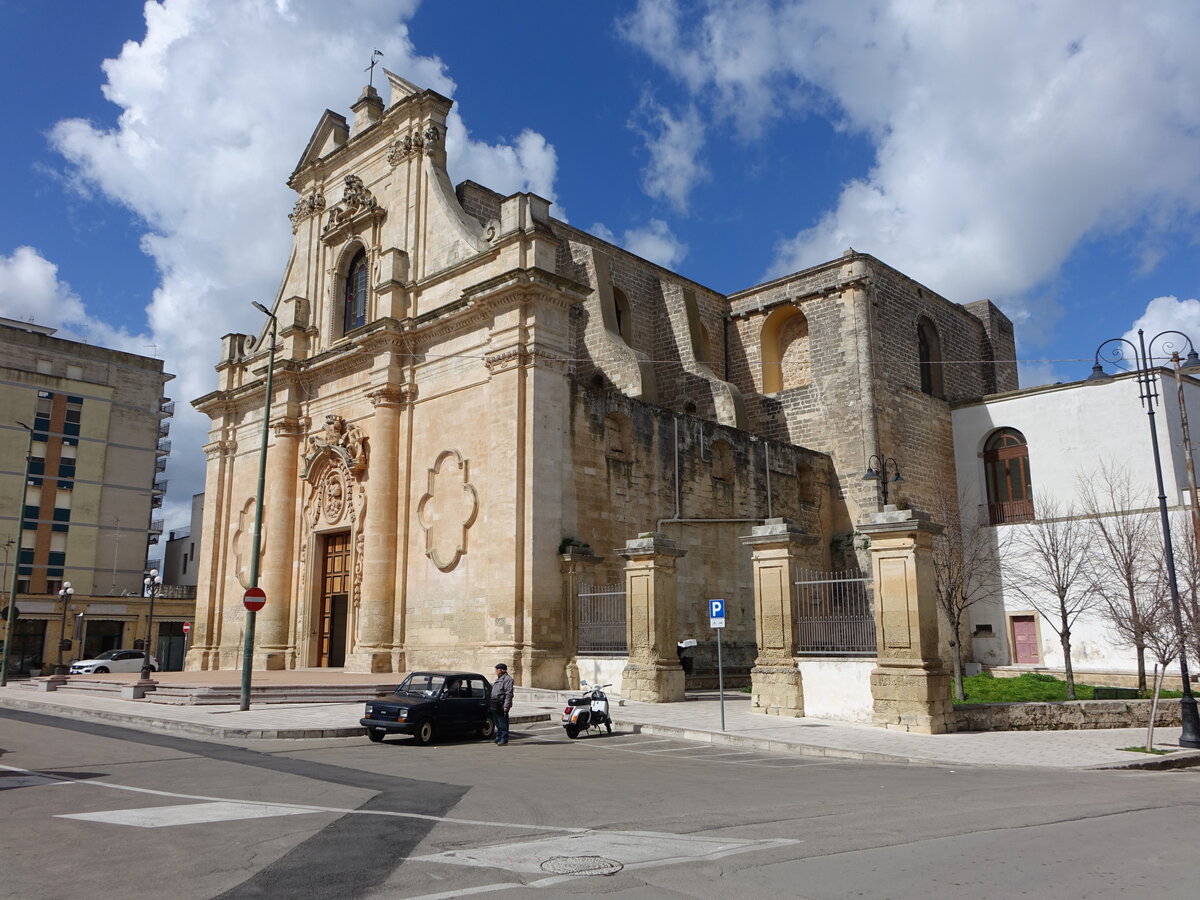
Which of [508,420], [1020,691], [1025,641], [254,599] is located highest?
[508,420]

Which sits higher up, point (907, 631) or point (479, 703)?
point (907, 631)

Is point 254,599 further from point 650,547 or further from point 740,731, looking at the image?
point 740,731

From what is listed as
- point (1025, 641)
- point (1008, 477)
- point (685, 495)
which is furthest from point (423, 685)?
point (1008, 477)

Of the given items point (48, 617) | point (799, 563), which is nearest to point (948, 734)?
point (799, 563)

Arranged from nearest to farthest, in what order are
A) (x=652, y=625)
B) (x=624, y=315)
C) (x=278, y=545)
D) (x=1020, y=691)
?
(x=652, y=625) < (x=1020, y=691) < (x=278, y=545) < (x=624, y=315)

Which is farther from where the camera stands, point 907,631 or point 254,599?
point 254,599

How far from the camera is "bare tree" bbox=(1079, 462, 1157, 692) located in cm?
2320

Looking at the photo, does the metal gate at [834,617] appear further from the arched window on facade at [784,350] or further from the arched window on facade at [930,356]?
the arched window on facade at [930,356]

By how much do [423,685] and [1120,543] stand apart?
19.6m

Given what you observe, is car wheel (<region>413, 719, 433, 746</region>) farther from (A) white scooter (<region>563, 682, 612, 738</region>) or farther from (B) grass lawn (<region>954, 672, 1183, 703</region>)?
(B) grass lawn (<region>954, 672, 1183, 703</region>)

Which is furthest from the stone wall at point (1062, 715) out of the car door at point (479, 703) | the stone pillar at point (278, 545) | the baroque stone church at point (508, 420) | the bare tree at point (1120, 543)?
the stone pillar at point (278, 545)

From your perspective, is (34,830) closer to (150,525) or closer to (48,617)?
(48,617)

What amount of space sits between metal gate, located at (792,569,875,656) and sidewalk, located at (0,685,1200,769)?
1.27 metres

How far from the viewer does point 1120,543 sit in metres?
24.9
